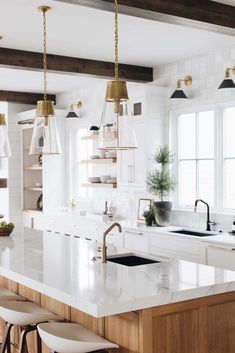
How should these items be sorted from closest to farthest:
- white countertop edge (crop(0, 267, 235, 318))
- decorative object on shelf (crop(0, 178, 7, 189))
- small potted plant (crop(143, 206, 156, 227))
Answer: white countertop edge (crop(0, 267, 235, 318)), small potted plant (crop(143, 206, 156, 227)), decorative object on shelf (crop(0, 178, 7, 189))

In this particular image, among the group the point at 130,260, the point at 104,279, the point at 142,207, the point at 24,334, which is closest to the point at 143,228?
the point at 142,207

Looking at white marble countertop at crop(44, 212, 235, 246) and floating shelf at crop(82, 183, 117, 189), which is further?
floating shelf at crop(82, 183, 117, 189)

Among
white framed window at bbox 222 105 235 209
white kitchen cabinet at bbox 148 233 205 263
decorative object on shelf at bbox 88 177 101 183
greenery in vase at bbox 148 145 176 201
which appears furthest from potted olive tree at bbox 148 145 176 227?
decorative object on shelf at bbox 88 177 101 183

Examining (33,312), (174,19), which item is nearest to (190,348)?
(33,312)

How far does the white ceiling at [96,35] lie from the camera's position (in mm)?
4453

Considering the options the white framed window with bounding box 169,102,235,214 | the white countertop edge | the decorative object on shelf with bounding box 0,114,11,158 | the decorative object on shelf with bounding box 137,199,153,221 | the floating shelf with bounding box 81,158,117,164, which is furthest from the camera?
the floating shelf with bounding box 81,158,117,164

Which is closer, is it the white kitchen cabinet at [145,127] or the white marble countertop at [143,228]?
the white marble countertop at [143,228]

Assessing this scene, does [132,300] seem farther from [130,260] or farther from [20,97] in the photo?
[20,97]

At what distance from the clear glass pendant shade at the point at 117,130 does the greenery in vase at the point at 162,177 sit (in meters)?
3.03

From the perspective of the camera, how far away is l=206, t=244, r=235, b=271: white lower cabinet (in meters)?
4.73

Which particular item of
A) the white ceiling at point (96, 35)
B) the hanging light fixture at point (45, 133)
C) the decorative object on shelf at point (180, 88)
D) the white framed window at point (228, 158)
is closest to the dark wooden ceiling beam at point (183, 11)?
the white ceiling at point (96, 35)

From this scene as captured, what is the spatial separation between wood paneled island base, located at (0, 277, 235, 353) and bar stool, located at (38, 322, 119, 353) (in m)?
0.09

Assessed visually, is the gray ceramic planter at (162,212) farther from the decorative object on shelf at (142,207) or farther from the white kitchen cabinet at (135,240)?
the decorative object on shelf at (142,207)

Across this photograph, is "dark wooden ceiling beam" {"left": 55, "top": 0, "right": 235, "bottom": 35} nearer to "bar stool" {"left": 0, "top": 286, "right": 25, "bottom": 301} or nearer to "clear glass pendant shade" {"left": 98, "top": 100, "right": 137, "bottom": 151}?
"clear glass pendant shade" {"left": 98, "top": 100, "right": 137, "bottom": 151}
